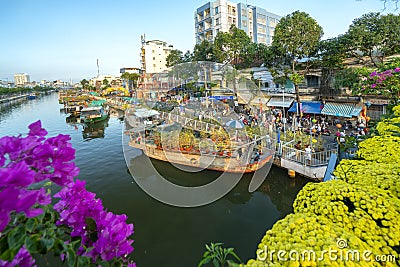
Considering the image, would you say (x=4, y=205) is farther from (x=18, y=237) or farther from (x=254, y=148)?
(x=254, y=148)

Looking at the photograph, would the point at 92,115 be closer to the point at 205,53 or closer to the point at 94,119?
the point at 94,119

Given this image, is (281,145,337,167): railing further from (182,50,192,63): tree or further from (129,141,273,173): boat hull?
(182,50,192,63): tree

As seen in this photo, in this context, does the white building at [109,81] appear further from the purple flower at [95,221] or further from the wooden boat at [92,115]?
the purple flower at [95,221]

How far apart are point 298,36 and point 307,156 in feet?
41.5

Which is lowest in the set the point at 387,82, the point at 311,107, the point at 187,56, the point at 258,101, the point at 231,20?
the point at 311,107

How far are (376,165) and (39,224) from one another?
3861 mm

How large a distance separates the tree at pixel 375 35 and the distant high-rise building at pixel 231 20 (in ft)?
91.2

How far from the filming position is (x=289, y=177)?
11.7 m

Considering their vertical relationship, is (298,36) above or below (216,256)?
above

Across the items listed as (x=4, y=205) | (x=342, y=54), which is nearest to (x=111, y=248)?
(x=4, y=205)

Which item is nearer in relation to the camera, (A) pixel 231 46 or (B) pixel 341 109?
(B) pixel 341 109

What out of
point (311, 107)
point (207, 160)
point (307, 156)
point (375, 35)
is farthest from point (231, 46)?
point (307, 156)

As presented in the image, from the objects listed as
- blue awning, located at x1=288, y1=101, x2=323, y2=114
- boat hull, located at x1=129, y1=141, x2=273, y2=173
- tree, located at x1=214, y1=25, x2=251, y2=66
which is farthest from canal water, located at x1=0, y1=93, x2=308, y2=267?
tree, located at x1=214, y1=25, x2=251, y2=66

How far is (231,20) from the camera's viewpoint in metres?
43.5
